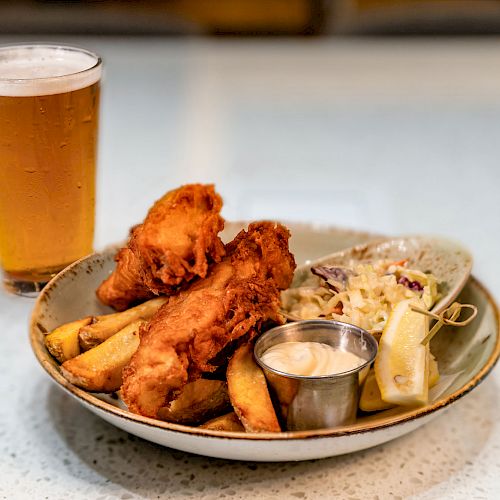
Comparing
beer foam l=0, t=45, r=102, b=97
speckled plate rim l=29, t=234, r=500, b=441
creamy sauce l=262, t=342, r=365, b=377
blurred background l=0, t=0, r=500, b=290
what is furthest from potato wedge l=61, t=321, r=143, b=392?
blurred background l=0, t=0, r=500, b=290

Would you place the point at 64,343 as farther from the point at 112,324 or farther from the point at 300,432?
the point at 300,432

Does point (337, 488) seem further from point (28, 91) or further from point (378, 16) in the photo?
point (378, 16)

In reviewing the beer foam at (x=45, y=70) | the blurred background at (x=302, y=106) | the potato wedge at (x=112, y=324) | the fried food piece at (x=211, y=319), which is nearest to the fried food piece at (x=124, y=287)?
the potato wedge at (x=112, y=324)

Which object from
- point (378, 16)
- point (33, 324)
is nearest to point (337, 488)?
point (33, 324)

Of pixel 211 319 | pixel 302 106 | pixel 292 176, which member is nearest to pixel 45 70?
pixel 211 319

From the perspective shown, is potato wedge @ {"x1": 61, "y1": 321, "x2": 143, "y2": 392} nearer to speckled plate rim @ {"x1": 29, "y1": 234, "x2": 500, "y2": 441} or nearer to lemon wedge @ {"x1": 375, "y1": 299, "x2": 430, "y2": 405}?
speckled plate rim @ {"x1": 29, "y1": 234, "x2": 500, "y2": 441}

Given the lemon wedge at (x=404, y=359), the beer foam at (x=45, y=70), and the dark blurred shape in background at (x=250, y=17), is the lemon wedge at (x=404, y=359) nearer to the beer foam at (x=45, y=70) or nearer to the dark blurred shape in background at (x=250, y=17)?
the beer foam at (x=45, y=70)
